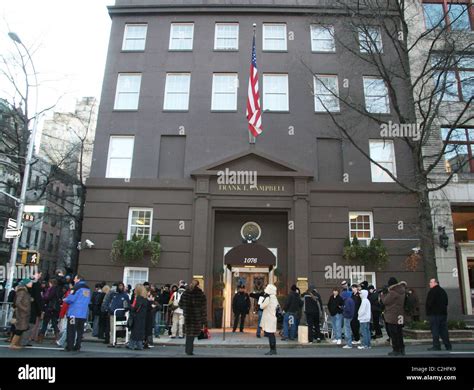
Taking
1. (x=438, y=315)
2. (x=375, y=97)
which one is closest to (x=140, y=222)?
(x=438, y=315)

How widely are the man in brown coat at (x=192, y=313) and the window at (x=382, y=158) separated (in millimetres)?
13501

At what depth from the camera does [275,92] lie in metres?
21.9

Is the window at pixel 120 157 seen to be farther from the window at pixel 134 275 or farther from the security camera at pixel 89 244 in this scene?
the window at pixel 134 275

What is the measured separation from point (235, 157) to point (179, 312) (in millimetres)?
8436

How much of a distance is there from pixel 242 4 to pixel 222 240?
14.1 metres

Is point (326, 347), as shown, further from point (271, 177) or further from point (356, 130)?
point (356, 130)

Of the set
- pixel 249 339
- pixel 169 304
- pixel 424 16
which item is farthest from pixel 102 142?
pixel 424 16

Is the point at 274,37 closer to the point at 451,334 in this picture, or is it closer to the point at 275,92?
the point at 275,92

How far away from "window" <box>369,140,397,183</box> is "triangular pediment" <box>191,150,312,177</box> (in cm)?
390

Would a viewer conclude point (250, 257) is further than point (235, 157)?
No

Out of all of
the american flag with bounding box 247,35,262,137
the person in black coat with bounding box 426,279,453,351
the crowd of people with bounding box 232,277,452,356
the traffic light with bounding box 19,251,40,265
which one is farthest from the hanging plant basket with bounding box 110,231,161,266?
the person in black coat with bounding box 426,279,453,351

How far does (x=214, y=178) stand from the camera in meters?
20.0

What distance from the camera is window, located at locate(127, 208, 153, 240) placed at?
20.1 metres

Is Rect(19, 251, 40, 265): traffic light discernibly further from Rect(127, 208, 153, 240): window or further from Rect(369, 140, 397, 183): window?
Rect(369, 140, 397, 183): window
